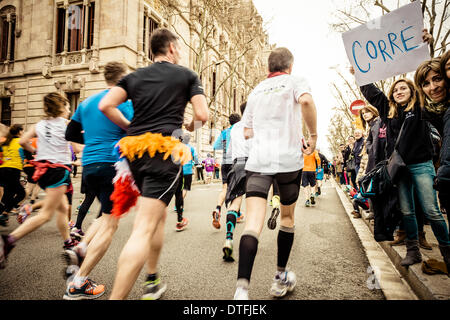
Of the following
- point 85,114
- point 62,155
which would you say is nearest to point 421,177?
point 85,114

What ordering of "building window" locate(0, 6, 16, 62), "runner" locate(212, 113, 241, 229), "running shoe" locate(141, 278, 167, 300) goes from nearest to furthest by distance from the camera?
1. "running shoe" locate(141, 278, 167, 300)
2. "runner" locate(212, 113, 241, 229)
3. "building window" locate(0, 6, 16, 62)

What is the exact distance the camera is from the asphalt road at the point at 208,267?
7.98 feet

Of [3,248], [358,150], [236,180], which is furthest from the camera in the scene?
[358,150]

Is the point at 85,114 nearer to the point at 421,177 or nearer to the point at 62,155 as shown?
the point at 62,155

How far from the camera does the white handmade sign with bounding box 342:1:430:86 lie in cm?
305

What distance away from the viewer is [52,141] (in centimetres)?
353

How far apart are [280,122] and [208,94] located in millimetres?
27761

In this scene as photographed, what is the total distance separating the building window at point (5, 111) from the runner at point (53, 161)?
68.6 feet

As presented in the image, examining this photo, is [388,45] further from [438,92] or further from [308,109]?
[308,109]

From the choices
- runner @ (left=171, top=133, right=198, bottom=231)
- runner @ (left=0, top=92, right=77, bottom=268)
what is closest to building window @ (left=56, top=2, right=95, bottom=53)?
runner @ (left=171, top=133, right=198, bottom=231)

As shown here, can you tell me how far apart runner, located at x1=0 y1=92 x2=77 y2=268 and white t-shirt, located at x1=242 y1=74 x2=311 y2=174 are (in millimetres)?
2401

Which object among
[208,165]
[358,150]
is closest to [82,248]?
[358,150]

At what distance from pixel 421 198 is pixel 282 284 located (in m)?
1.75

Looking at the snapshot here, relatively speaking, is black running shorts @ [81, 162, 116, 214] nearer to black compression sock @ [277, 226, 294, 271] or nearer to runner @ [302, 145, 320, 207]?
black compression sock @ [277, 226, 294, 271]
